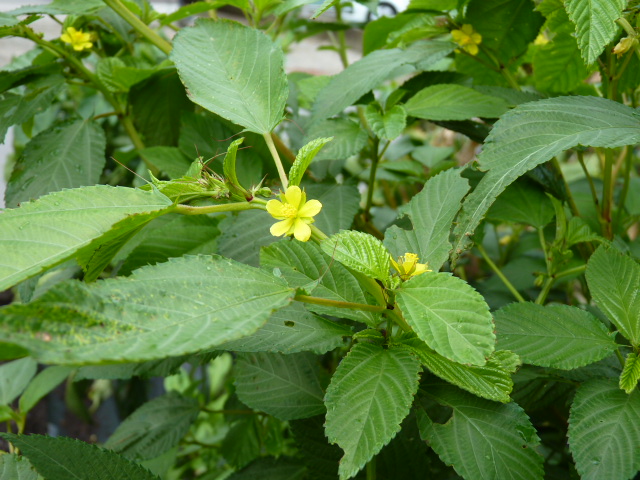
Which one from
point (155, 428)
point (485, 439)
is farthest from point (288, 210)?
point (155, 428)

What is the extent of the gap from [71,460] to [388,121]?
17.3 inches

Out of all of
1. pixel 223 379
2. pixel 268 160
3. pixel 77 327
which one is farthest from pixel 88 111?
pixel 77 327

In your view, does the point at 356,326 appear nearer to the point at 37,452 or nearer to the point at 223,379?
the point at 37,452

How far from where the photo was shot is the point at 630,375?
0.42 metres

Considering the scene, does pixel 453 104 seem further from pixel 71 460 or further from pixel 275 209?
pixel 71 460

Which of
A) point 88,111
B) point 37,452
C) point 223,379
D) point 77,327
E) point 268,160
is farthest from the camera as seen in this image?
point 223,379

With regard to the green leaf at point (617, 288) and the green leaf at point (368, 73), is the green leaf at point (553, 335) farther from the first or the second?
the green leaf at point (368, 73)

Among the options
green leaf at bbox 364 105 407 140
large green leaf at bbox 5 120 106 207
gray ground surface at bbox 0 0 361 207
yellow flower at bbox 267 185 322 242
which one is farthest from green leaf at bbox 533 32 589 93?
gray ground surface at bbox 0 0 361 207

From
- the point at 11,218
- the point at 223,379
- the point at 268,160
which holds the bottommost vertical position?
the point at 223,379

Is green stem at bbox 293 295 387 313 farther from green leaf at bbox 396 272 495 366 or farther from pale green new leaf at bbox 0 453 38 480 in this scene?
pale green new leaf at bbox 0 453 38 480

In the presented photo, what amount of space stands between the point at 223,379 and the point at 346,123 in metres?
0.83

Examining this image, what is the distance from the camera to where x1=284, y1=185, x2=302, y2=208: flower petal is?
0.39m

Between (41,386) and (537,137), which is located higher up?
(537,137)

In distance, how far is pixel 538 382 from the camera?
0.53 meters
